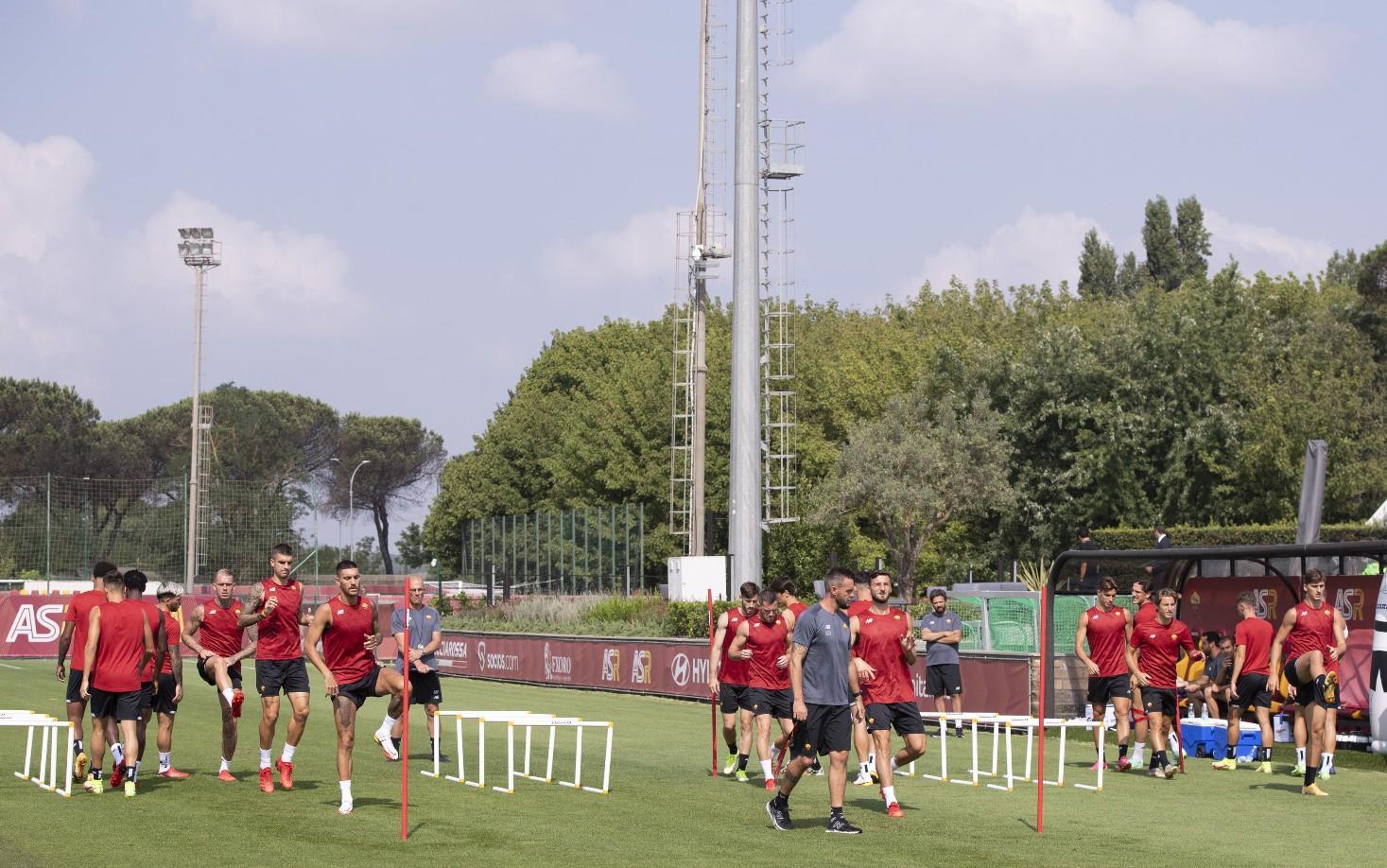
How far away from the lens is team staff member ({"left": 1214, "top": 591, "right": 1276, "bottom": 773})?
18625 millimetres

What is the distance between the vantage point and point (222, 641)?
16.8 metres

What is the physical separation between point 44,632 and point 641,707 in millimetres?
24478

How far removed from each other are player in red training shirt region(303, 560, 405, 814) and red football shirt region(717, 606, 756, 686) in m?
4.09

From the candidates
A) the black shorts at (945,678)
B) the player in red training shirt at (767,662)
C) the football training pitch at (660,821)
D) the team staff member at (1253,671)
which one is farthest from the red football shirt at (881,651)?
the black shorts at (945,678)

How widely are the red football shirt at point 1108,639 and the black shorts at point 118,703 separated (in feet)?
32.4

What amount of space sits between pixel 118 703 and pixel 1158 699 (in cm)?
1062

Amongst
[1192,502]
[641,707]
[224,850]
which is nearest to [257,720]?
[641,707]

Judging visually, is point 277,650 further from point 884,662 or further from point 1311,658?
point 1311,658

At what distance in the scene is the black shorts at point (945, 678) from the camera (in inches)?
907

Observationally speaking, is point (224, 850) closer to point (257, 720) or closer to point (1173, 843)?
point (1173, 843)

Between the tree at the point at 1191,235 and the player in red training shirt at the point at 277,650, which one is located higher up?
the tree at the point at 1191,235

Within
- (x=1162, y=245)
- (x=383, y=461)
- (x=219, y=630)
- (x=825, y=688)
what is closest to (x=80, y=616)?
(x=219, y=630)

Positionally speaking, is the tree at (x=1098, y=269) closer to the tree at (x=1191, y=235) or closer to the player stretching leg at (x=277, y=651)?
the tree at (x=1191, y=235)

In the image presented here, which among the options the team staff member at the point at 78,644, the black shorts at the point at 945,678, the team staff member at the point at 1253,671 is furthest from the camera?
the black shorts at the point at 945,678
